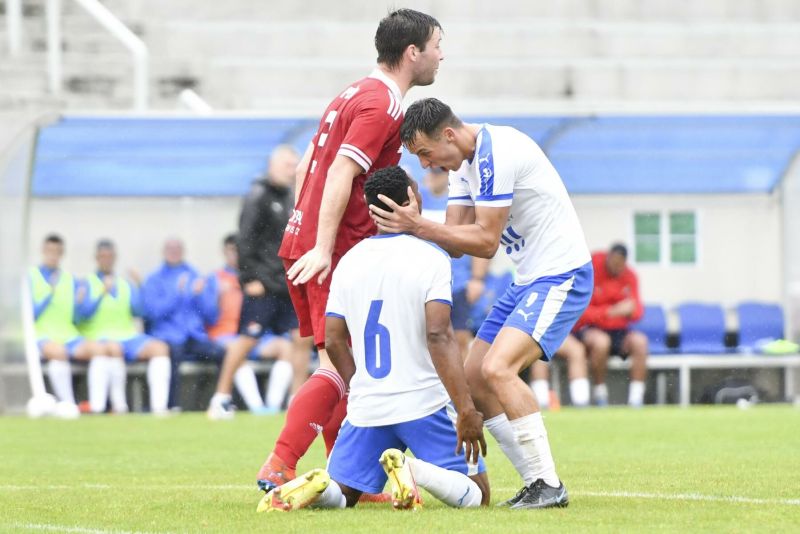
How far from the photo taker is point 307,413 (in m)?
6.93

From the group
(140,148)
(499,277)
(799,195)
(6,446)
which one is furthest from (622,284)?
(6,446)

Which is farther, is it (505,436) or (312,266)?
(505,436)

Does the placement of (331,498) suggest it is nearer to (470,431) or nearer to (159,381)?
(470,431)

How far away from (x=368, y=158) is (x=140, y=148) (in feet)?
33.5

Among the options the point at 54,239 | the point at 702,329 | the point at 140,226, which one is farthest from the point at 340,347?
the point at 702,329

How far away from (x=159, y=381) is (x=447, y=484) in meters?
9.97

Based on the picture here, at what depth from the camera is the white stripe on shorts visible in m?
6.66

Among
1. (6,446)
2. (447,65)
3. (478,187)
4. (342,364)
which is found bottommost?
(6,446)

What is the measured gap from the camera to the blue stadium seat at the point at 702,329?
1723 centimetres

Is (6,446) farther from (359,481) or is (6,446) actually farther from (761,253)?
(761,253)

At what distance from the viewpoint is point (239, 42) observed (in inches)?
970

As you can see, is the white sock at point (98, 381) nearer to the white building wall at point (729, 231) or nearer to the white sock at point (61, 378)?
the white sock at point (61, 378)

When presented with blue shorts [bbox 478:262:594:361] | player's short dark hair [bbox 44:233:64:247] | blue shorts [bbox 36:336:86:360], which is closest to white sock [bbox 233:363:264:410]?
blue shorts [bbox 36:336:86:360]

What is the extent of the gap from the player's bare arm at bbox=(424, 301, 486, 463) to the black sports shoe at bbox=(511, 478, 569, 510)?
1.07ft
